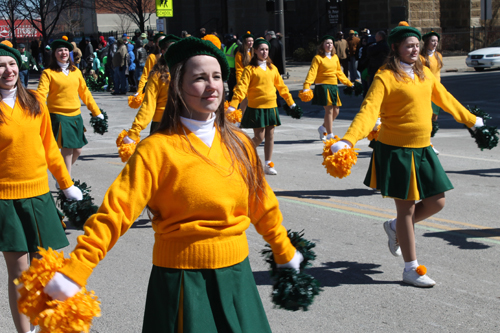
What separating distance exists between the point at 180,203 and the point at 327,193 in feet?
19.2

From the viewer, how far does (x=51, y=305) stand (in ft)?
7.86

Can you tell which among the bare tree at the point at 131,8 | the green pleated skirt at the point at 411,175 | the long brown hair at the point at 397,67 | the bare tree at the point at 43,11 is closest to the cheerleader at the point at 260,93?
the long brown hair at the point at 397,67

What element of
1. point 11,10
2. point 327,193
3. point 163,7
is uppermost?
point 11,10

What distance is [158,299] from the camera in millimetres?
2648

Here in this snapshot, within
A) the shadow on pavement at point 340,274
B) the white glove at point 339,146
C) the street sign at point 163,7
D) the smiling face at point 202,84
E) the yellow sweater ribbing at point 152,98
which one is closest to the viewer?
the smiling face at point 202,84

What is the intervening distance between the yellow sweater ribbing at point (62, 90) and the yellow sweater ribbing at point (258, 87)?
2179 millimetres

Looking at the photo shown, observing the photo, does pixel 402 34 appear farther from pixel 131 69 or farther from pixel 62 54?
pixel 131 69

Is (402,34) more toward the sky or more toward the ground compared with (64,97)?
more toward the sky

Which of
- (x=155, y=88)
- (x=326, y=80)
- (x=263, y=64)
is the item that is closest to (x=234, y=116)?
(x=263, y=64)

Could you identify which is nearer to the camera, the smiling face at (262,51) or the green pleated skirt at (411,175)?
the green pleated skirt at (411,175)

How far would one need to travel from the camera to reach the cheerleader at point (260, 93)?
30.2 ft

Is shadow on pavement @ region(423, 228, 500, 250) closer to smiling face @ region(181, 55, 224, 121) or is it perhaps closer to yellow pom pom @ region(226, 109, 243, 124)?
yellow pom pom @ region(226, 109, 243, 124)

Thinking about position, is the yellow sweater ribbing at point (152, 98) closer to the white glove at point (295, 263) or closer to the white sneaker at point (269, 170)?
the white sneaker at point (269, 170)

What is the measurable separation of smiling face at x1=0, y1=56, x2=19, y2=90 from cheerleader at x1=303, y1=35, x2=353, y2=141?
25.9 ft
